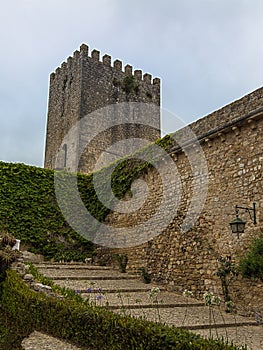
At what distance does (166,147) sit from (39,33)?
4.24 metres

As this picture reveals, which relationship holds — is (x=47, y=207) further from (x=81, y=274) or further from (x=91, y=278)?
(x=91, y=278)

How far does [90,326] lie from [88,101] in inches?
675

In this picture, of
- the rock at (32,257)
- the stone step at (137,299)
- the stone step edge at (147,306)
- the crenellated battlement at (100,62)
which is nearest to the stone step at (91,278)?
the stone step at (137,299)

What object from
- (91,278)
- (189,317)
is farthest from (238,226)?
(91,278)

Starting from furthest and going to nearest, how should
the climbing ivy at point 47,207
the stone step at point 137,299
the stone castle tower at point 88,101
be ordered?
the stone castle tower at point 88,101, the climbing ivy at point 47,207, the stone step at point 137,299

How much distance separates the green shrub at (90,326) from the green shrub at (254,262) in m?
3.11

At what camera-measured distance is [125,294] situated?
7961 millimetres

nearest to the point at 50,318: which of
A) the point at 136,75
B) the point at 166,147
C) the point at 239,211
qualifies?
the point at 239,211

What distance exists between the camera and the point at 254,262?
6691 millimetres

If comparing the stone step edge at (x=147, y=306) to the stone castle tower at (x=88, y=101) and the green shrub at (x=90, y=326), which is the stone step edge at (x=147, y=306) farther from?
the stone castle tower at (x=88, y=101)

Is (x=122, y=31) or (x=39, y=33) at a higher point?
(x=122, y=31)

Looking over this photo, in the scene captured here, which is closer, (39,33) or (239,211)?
(239,211)

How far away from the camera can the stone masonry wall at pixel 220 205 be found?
293 inches

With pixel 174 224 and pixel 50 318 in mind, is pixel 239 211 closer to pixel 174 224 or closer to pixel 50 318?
pixel 174 224
